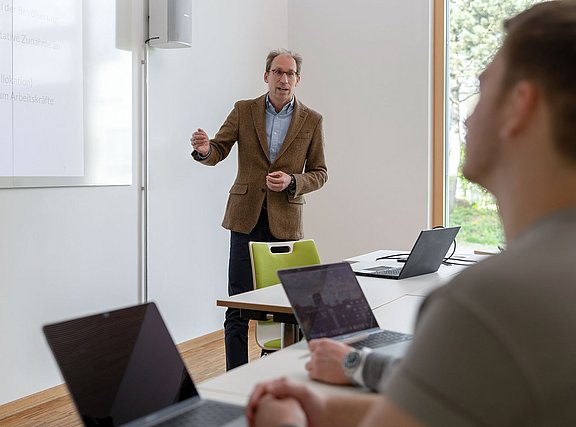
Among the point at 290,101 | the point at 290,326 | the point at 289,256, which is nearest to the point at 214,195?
the point at 290,101

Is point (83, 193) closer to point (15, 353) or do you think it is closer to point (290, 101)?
point (15, 353)

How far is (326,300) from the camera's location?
1.93 meters

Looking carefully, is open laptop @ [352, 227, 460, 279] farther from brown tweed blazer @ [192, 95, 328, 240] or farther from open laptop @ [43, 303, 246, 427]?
open laptop @ [43, 303, 246, 427]

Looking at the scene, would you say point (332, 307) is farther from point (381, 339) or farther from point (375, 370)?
point (375, 370)

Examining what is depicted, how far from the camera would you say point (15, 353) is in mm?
3623

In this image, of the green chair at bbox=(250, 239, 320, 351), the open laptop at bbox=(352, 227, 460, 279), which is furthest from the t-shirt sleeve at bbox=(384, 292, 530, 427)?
the green chair at bbox=(250, 239, 320, 351)

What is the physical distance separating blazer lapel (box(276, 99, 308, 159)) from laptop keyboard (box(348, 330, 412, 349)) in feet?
6.93

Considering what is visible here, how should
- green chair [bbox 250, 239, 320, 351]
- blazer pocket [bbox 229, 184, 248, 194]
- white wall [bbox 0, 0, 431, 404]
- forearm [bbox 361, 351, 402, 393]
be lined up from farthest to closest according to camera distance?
1. blazer pocket [bbox 229, 184, 248, 194]
2. white wall [bbox 0, 0, 431, 404]
3. green chair [bbox 250, 239, 320, 351]
4. forearm [bbox 361, 351, 402, 393]

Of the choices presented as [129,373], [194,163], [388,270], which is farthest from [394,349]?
[194,163]

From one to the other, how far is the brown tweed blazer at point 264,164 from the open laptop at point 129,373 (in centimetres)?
248

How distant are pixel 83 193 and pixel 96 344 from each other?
2.79 m

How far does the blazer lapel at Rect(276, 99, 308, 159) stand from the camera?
13.2ft

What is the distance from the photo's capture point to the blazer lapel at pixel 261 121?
13.2 feet

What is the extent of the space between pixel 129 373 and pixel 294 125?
2.81 metres
